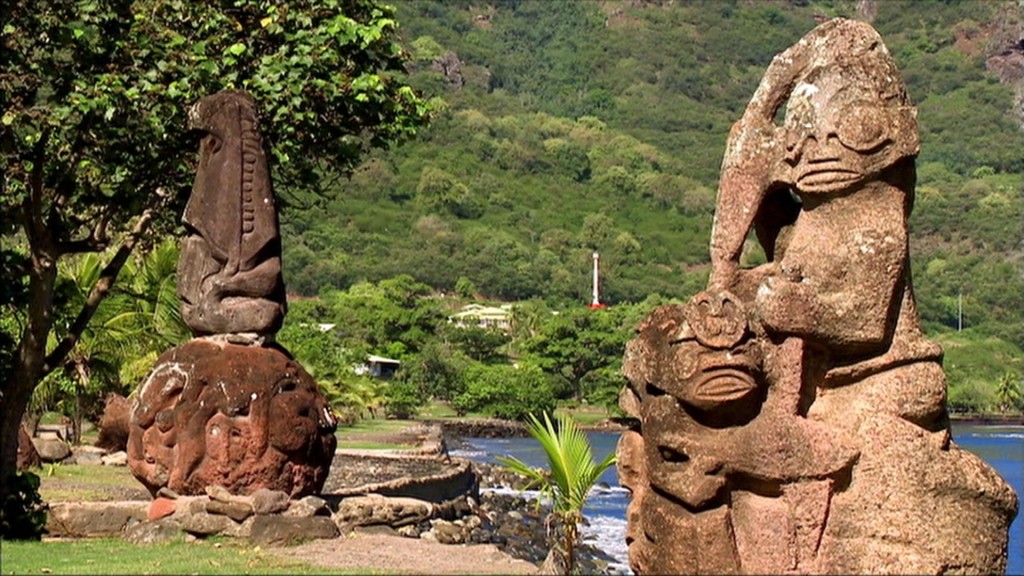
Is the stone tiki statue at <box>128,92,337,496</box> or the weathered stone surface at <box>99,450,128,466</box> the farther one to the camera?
the weathered stone surface at <box>99,450,128,466</box>

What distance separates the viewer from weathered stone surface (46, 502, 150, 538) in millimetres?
16578

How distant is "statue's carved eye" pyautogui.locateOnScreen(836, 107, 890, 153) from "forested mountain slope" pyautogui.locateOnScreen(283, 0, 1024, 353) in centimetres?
8938

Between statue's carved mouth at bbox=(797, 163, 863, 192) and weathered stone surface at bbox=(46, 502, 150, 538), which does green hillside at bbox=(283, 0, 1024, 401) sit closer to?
weathered stone surface at bbox=(46, 502, 150, 538)

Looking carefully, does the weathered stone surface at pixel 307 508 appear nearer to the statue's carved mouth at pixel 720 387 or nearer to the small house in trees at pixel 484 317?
the statue's carved mouth at pixel 720 387

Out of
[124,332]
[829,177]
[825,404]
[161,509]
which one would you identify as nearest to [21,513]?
[161,509]

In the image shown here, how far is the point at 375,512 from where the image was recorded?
753 inches

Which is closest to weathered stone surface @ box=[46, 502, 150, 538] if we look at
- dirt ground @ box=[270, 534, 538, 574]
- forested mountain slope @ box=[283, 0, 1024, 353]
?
dirt ground @ box=[270, 534, 538, 574]

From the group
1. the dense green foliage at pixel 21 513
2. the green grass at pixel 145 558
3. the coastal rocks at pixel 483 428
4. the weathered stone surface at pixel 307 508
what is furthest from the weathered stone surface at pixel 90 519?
the coastal rocks at pixel 483 428

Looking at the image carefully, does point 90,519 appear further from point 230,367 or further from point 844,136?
point 844,136

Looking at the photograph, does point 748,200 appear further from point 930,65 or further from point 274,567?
point 930,65

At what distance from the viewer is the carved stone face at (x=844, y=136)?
362 inches

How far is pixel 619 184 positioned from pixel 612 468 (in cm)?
11641

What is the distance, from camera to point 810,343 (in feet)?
A: 30.0

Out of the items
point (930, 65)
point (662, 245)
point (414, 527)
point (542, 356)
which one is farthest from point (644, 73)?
point (414, 527)
